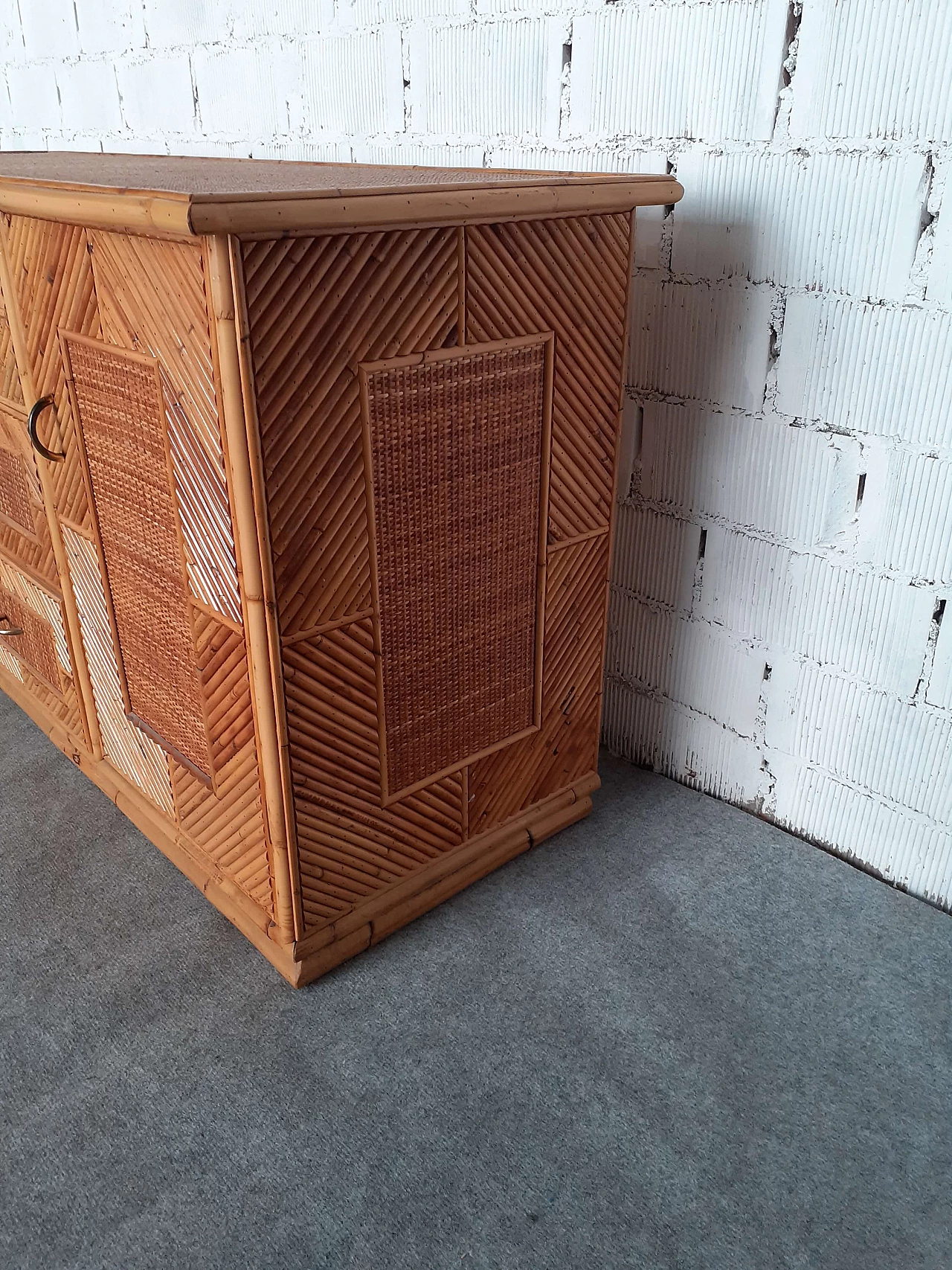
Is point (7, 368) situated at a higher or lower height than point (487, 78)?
lower

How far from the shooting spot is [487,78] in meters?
1.91

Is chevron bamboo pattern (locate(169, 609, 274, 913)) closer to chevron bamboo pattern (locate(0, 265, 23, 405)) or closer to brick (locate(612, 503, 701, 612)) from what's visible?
chevron bamboo pattern (locate(0, 265, 23, 405))

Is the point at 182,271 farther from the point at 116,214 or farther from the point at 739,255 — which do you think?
the point at 739,255

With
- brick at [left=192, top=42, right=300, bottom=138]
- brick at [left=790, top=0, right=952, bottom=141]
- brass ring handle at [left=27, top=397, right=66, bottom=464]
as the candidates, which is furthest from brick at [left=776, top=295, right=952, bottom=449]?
brick at [left=192, top=42, right=300, bottom=138]

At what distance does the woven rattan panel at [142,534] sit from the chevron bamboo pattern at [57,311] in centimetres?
4

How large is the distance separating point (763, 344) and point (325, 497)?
0.83m

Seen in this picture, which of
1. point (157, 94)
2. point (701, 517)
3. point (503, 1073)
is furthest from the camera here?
point (157, 94)

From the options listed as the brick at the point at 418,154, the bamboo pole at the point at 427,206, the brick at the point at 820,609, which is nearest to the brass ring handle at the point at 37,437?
the bamboo pole at the point at 427,206

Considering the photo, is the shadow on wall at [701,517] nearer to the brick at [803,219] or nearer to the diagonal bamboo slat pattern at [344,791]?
the brick at [803,219]

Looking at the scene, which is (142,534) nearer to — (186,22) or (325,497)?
(325,497)

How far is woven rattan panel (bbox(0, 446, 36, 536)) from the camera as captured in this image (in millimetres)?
1901

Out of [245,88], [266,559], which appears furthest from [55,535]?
[245,88]

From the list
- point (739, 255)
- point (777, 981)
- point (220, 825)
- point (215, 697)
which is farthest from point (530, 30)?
point (777, 981)

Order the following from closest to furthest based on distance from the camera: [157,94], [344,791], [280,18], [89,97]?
1. [344,791]
2. [280,18]
3. [157,94]
4. [89,97]
